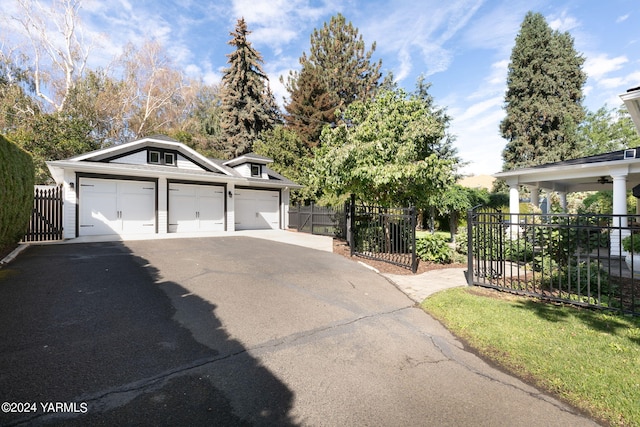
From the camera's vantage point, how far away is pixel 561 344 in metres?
3.55

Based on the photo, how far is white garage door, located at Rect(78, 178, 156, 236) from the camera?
12.2m

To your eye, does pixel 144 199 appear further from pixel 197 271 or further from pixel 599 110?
pixel 599 110

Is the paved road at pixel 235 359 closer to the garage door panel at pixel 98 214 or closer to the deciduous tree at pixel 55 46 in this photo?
the garage door panel at pixel 98 214

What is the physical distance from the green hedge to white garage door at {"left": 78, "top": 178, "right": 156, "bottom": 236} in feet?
9.72

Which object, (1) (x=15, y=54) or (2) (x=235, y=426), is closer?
(2) (x=235, y=426)

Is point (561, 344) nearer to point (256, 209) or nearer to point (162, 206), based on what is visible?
point (162, 206)

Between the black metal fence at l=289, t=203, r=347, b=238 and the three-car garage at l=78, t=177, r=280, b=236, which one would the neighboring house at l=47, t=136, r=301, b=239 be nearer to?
the three-car garage at l=78, t=177, r=280, b=236

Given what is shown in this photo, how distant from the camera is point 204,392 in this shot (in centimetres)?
252

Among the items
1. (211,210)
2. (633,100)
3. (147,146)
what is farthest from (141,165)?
(633,100)

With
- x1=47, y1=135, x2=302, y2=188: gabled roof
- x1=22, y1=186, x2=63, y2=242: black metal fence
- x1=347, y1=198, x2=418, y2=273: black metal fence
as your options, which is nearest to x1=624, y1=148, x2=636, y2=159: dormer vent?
x1=347, y1=198, x2=418, y2=273: black metal fence

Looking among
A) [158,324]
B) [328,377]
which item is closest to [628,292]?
[328,377]

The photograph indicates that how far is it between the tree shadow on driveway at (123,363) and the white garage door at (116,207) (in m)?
8.34

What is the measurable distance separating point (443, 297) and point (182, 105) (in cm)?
3496

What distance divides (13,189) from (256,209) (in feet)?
37.3
